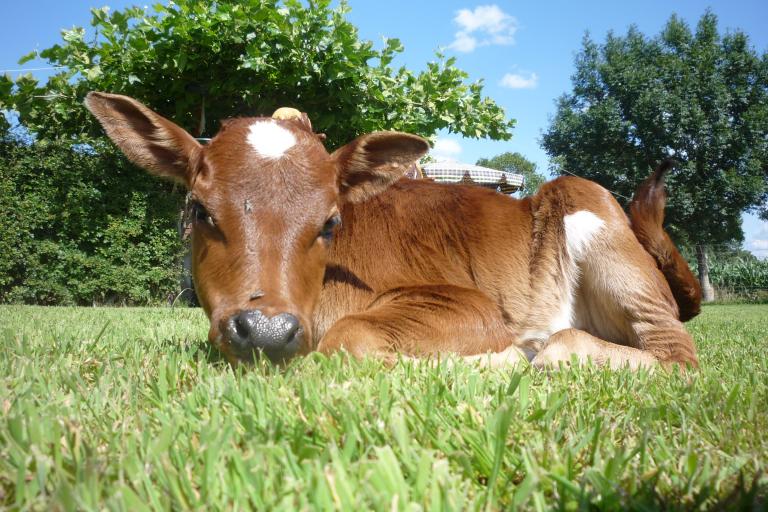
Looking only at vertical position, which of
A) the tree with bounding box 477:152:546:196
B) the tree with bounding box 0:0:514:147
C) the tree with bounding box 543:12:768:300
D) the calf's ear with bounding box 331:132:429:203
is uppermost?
the tree with bounding box 477:152:546:196

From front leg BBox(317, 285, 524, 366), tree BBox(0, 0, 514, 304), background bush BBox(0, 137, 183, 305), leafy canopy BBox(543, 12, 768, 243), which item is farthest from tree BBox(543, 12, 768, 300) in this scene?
front leg BBox(317, 285, 524, 366)

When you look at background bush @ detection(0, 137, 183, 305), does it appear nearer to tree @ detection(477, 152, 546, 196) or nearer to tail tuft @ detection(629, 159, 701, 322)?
tail tuft @ detection(629, 159, 701, 322)

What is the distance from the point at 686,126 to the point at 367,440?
95.1 ft

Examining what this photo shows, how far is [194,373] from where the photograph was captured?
212 centimetres

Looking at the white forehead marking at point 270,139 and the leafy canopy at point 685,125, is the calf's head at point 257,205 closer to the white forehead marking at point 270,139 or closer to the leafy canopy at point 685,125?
the white forehead marking at point 270,139

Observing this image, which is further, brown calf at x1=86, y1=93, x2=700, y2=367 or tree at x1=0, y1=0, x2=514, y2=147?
tree at x1=0, y1=0, x2=514, y2=147

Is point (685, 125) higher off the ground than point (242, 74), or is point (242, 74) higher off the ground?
point (685, 125)

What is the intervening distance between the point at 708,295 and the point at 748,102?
10.3m

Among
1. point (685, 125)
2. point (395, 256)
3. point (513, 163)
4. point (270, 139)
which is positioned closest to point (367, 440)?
point (270, 139)

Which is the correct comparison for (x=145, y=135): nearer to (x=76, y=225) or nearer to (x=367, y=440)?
(x=367, y=440)

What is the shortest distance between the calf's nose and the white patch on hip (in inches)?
77.5

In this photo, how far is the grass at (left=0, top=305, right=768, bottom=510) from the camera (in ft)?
3.23

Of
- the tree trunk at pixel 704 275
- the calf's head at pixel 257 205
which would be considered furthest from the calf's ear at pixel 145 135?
the tree trunk at pixel 704 275

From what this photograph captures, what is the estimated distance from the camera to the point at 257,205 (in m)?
2.40
